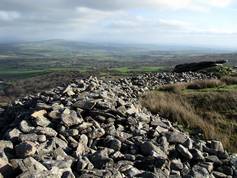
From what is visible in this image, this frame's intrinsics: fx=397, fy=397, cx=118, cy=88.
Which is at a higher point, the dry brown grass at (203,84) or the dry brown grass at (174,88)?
the dry brown grass at (203,84)

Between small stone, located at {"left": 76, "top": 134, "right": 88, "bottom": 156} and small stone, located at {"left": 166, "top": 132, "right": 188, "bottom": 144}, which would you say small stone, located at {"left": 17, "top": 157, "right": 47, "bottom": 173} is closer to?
small stone, located at {"left": 76, "top": 134, "right": 88, "bottom": 156}

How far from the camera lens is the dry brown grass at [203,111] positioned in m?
13.4

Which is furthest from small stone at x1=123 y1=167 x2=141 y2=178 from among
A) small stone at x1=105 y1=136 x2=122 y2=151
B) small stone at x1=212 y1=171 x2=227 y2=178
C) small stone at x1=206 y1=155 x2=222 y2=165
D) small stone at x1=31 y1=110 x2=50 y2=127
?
small stone at x1=31 y1=110 x2=50 y2=127

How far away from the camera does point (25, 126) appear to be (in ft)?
32.8

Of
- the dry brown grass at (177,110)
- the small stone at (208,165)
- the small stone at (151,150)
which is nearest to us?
the small stone at (151,150)

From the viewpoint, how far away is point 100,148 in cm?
911

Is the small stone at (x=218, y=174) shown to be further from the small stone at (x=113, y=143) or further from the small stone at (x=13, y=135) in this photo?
the small stone at (x=13, y=135)

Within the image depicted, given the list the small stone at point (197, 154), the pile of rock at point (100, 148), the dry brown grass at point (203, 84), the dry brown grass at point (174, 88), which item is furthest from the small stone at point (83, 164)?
the dry brown grass at point (203, 84)

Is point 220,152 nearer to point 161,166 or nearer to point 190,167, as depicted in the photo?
point 190,167

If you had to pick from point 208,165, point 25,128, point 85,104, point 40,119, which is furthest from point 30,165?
point 85,104

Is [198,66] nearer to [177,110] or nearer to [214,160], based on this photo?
[177,110]

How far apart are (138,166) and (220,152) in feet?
9.25

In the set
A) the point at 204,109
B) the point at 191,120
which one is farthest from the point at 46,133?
the point at 204,109

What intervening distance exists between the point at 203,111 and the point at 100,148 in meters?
8.25
